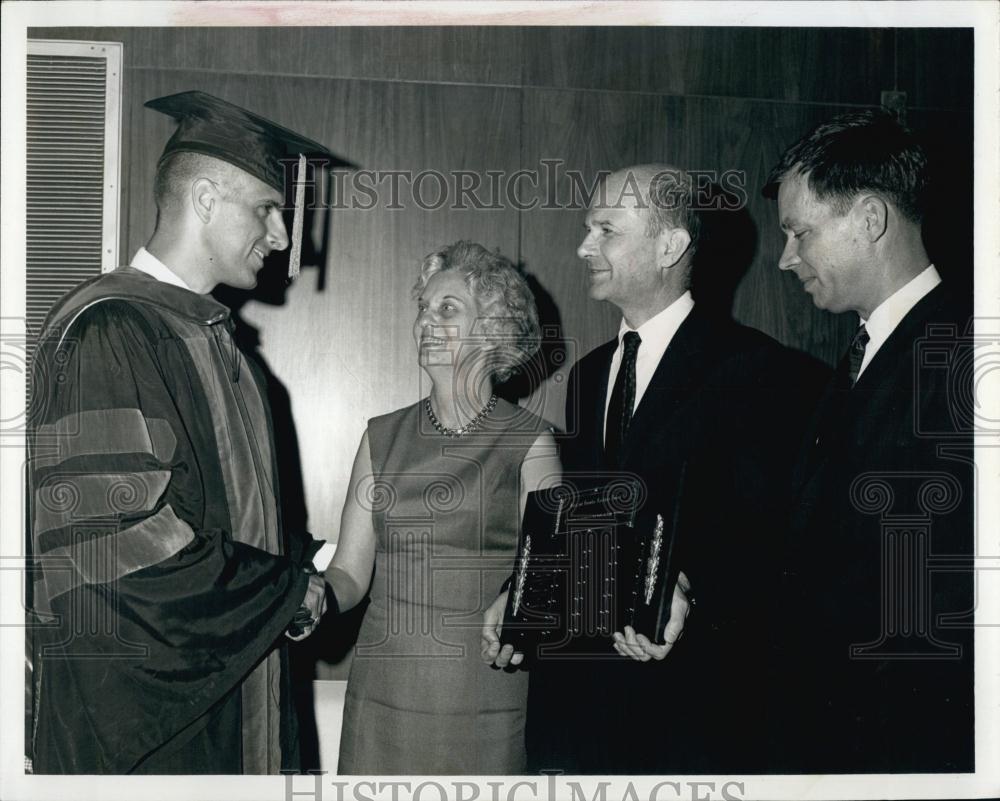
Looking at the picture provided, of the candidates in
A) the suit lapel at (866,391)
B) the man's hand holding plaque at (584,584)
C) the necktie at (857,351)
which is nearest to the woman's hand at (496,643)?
the man's hand holding plaque at (584,584)

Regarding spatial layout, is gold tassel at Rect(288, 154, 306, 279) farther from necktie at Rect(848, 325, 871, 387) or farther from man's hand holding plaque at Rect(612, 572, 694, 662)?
necktie at Rect(848, 325, 871, 387)

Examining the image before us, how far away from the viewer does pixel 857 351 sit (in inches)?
96.3

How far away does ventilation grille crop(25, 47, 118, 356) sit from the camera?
247cm

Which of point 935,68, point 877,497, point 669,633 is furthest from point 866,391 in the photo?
point 935,68

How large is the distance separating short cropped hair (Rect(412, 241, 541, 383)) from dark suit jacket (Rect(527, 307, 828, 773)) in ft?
0.91

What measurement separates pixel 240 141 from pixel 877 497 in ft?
5.70

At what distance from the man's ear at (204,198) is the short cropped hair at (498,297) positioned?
512 mm

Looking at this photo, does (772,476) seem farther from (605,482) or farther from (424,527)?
(424,527)

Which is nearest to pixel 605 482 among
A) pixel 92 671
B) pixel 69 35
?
pixel 92 671

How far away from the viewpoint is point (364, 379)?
2500 millimetres

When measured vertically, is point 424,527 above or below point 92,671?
above

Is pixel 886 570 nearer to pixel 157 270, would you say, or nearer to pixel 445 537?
pixel 445 537

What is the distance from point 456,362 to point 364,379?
0.79 feet

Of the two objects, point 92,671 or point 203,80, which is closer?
point 92,671
